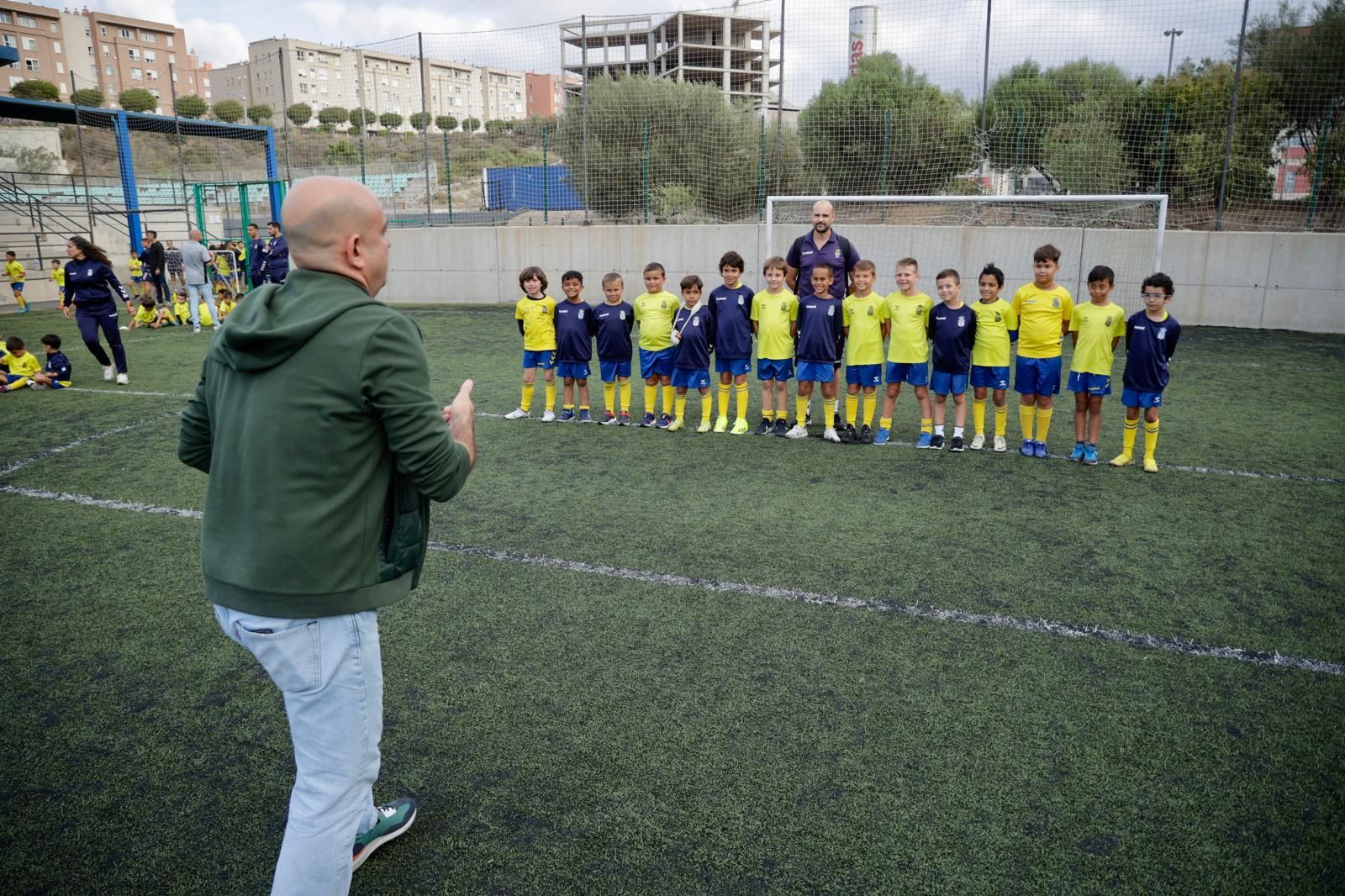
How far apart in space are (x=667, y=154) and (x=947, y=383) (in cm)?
1037

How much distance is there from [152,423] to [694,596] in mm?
6358

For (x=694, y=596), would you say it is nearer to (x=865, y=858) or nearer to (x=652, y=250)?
(x=865, y=858)

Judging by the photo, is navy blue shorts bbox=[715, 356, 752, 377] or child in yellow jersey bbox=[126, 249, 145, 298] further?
child in yellow jersey bbox=[126, 249, 145, 298]

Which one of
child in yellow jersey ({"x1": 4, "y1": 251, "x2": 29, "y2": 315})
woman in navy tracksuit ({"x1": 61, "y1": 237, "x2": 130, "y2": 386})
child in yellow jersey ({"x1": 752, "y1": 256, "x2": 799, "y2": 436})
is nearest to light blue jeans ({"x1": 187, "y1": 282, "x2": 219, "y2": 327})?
woman in navy tracksuit ({"x1": 61, "y1": 237, "x2": 130, "y2": 386})

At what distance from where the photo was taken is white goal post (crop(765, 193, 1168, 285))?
13.2m

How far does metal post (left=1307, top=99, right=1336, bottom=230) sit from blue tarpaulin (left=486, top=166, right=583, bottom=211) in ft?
40.1

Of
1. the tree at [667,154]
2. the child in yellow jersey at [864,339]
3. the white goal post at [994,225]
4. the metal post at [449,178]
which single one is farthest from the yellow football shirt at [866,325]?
the metal post at [449,178]

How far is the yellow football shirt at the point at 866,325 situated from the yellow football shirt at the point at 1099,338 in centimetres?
158

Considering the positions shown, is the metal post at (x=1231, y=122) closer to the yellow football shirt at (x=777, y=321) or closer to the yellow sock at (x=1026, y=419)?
the yellow sock at (x=1026, y=419)

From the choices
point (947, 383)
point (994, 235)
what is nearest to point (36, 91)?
point (994, 235)

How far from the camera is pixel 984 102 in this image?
45.9ft

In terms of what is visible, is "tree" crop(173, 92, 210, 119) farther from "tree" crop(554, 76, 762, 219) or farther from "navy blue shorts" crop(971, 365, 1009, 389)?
"navy blue shorts" crop(971, 365, 1009, 389)

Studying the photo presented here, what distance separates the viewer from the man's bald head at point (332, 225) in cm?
191

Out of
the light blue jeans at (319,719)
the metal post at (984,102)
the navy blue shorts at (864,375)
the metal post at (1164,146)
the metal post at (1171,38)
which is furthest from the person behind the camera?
the metal post at (1164,146)
